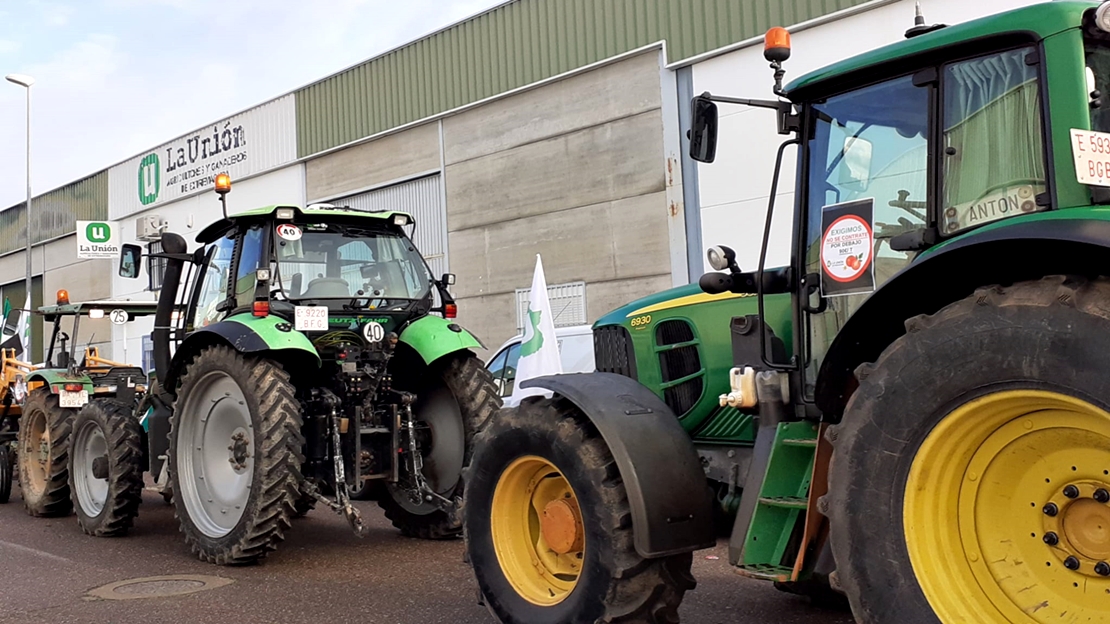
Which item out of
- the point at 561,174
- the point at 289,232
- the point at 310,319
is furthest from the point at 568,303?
the point at 310,319

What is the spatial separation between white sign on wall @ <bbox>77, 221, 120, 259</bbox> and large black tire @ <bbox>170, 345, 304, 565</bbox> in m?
15.3

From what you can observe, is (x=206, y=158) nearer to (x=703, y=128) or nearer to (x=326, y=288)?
(x=326, y=288)

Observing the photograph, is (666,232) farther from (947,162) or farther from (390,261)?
(947,162)

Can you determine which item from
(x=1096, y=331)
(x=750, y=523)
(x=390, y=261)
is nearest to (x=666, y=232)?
(x=390, y=261)

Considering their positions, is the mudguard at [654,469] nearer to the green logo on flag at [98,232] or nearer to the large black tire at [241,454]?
the large black tire at [241,454]

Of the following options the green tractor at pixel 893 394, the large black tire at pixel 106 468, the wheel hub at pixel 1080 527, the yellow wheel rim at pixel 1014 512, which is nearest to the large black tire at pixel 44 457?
the large black tire at pixel 106 468

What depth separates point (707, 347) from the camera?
472 cm

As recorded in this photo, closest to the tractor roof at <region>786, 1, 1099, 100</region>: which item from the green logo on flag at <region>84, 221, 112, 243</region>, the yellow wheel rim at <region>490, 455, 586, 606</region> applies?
the yellow wheel rim at <region>490, 455, 586, 606</region>

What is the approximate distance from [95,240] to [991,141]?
71.5ft

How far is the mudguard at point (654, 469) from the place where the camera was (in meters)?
3.96

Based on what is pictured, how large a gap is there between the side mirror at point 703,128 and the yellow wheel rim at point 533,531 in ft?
4.87

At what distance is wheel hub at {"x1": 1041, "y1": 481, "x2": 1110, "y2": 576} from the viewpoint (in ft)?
9.57

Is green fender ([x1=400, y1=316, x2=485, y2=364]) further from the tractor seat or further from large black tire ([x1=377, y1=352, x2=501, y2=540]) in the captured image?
the tractor seat

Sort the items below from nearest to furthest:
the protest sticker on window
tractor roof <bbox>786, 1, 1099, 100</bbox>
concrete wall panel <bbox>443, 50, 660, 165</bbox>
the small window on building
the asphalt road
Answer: tractor roof <bbox>786, 1, 1099, 100</bbox>, the protest sticker on window, the asphalt road, concrete wall panel <bbox>443, 50, 660, 165</bbox>, the small window on building
